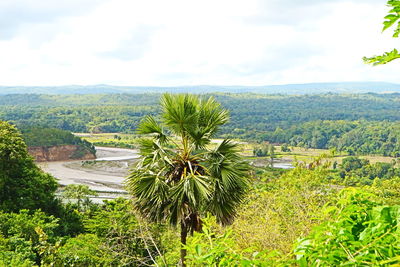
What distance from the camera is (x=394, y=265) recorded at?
3.91 feet

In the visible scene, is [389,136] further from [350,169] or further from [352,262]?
[352,262]

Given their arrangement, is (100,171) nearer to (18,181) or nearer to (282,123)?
(18,181)

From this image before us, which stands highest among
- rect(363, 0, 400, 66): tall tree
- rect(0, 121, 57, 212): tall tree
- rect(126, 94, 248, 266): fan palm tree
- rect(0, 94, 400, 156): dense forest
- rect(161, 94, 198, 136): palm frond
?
rect(363, 0, 400, 66): tall tree

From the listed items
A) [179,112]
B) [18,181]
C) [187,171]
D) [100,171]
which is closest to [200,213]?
[187,171]

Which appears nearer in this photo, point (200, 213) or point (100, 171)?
point (200, 213)

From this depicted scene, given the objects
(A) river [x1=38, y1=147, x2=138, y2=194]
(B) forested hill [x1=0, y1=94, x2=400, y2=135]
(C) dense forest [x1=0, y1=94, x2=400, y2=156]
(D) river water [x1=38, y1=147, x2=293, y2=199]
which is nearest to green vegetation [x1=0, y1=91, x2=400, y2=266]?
(D) river water [x1=38, y1=147, x2=293, y2=199]

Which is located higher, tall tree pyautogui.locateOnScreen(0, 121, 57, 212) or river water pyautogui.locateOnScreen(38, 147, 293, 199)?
Result: tall tree pyautogui.locateOnScreen(0, 121, 57, 212)

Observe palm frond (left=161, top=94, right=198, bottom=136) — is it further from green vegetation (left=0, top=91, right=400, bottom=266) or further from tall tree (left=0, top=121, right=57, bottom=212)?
tall tree (left=0, top=121, right=57, bottom=212)

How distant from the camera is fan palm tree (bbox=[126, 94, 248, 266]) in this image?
7242mm

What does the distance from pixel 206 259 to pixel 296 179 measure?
47.1ft

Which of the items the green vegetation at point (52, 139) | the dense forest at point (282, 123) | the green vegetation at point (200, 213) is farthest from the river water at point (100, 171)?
the green vegetation at point (200, 213)

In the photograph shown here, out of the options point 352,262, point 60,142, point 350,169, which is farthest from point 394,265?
point 60,142

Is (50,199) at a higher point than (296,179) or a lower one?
lower

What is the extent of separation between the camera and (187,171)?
7.61 meters
